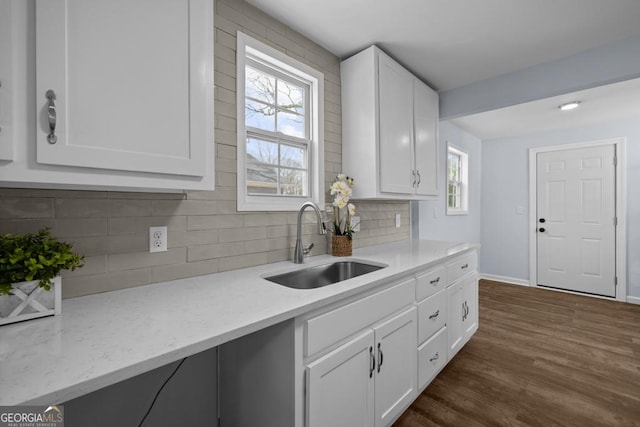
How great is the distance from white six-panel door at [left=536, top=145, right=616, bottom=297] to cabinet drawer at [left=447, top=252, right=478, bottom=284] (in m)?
2.70

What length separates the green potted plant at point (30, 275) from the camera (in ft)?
2.73

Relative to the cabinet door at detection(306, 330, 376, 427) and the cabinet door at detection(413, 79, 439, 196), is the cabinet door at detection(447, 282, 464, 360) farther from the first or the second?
the cabinet door at detection(306, 330, 376, 427)

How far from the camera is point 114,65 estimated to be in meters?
0.91

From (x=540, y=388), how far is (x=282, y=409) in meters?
1.97

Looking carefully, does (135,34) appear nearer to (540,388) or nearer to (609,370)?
(540,388)

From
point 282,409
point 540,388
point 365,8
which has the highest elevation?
point 365,8

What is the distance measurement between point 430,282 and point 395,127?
1.21 metres

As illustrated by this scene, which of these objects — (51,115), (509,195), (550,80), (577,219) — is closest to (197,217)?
(51,115)

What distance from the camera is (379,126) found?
6.97ft

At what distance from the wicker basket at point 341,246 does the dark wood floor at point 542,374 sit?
105 cm

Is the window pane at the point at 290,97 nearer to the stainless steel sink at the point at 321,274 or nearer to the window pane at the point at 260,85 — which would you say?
the window pane at the point at 260,85

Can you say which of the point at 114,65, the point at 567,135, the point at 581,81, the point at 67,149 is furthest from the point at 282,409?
the point at 567,135

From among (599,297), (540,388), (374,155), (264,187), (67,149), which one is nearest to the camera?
(67,149)

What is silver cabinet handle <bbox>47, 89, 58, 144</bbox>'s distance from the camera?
2.60 ft
